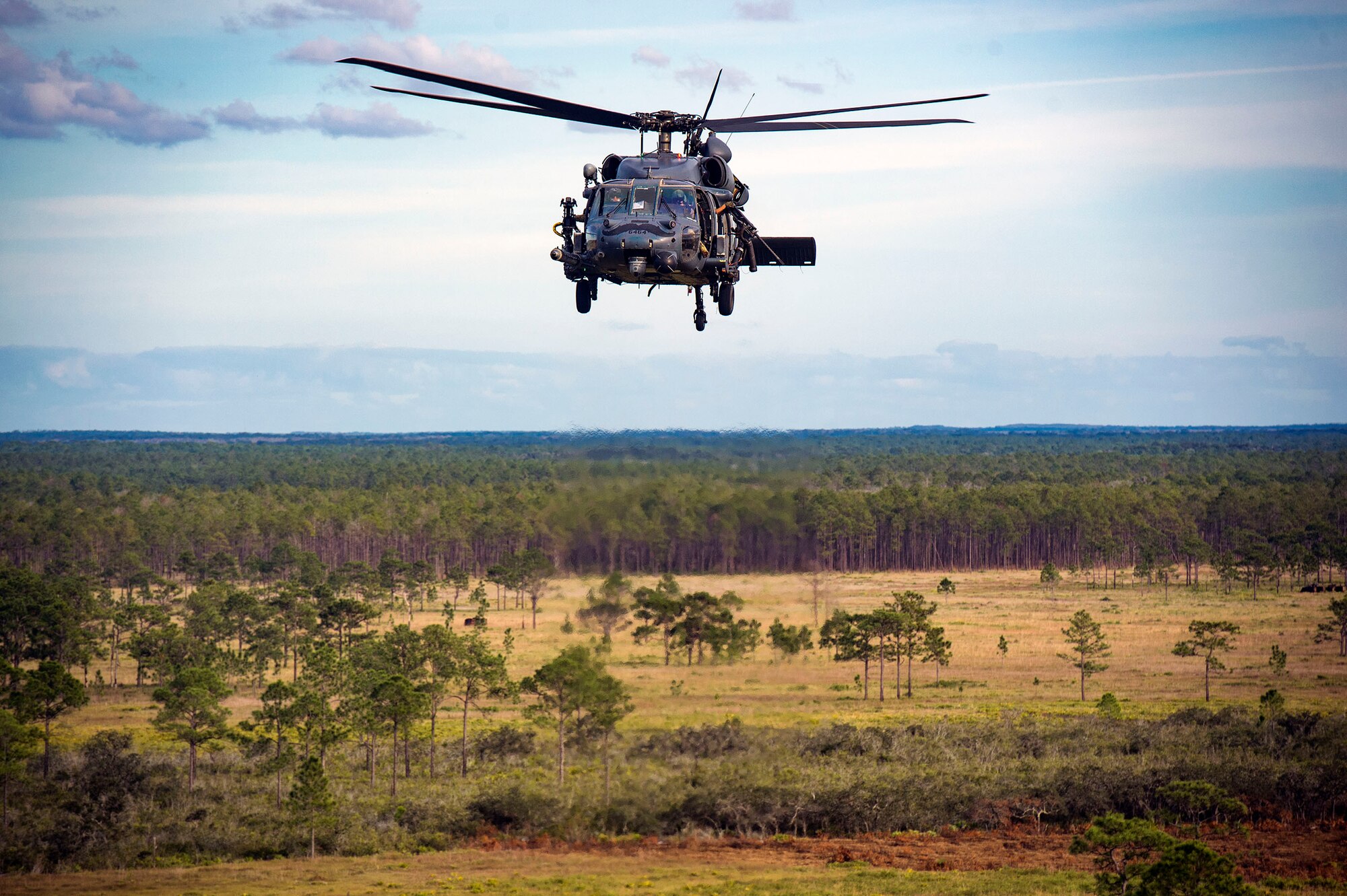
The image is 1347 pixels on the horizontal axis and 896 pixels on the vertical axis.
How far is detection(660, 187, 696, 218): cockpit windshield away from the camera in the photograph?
55.5 ft

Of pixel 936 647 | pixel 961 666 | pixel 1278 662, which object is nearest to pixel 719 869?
pixel 936 647

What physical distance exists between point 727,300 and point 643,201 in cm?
224

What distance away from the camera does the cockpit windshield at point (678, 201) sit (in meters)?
16.9

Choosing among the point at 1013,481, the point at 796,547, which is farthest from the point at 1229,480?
the point at 796,547

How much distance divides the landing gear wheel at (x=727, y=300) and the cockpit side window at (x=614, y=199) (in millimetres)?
2229

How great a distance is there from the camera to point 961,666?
7119 centimetres

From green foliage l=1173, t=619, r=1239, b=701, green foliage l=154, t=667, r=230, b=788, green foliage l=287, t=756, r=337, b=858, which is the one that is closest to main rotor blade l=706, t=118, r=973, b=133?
green foliage l=287, t=756, r=337, b=858

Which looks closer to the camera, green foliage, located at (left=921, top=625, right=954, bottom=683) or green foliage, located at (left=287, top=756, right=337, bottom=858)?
green foliage, located at (left=287, top=756, right=337, bottom=858)

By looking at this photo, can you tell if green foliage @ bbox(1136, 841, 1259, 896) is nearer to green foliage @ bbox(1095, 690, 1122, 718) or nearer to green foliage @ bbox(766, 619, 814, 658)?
green foliage @ bbox(766, 619, 814, 658)

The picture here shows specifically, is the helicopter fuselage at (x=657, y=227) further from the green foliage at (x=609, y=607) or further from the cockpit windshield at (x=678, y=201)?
the green foliage at (x=609, y=607)

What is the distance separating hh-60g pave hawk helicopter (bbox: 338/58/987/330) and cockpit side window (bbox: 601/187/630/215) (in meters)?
0.01

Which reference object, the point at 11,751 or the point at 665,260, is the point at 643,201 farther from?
the point at 11,751

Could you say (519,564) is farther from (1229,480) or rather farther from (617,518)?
(1229,480)

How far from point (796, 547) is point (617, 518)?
361 cm
